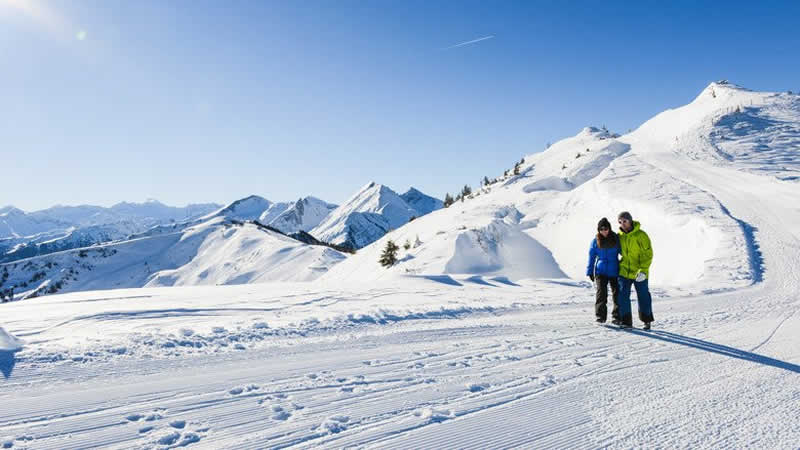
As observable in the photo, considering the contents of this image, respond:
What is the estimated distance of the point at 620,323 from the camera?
269 inches

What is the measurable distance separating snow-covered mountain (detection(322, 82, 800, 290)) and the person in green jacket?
5.33m

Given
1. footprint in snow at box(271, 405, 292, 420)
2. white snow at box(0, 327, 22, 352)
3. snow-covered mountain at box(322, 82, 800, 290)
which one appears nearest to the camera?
footprint in snow at box(271, 405, 292, 420)

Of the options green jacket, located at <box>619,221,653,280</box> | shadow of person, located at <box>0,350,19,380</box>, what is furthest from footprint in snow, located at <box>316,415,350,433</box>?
green jacket, located at <box>619,221,653,280</box>

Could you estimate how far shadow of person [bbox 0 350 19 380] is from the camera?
13.8 feet

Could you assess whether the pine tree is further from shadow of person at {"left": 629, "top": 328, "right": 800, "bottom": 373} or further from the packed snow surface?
shadow of person at {"left": 629, "top": 328, "right": 800, "bottom": 373}

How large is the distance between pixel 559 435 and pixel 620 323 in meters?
4.16

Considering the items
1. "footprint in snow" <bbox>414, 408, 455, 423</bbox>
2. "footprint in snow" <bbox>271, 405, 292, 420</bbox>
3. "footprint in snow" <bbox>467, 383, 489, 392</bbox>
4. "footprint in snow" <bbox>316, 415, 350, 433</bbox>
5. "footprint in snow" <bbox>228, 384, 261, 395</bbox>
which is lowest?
"footprint in snow" <bbox>467, 383, 489, 392</bbox>

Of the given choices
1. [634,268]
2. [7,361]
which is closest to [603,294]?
[634,268]

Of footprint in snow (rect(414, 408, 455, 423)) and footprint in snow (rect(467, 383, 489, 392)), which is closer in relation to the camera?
footprint in snow (rect(414, 408, 455, 423))

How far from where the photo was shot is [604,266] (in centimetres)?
705

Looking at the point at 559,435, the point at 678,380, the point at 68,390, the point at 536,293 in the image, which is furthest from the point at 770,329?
the point at 68,390

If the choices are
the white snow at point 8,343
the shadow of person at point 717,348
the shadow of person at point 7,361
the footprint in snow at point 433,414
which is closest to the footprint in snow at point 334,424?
the footprint in snow at point 433,414

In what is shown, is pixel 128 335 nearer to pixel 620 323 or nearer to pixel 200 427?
pixel 200 427

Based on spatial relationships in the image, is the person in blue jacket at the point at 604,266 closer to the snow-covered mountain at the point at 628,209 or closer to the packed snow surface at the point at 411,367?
the packed snow surface at the point at 411,367
